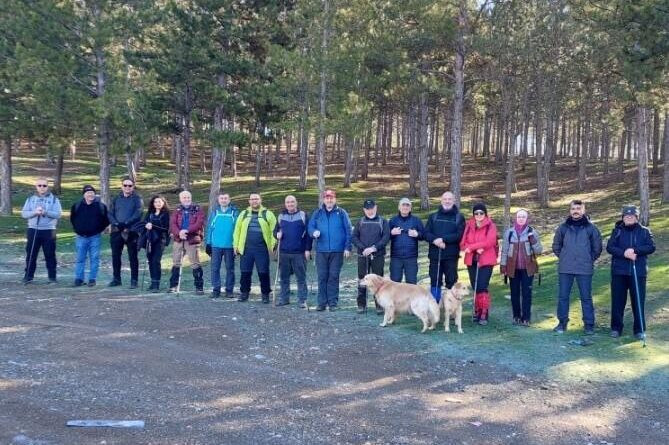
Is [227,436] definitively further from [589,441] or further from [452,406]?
[589,441]

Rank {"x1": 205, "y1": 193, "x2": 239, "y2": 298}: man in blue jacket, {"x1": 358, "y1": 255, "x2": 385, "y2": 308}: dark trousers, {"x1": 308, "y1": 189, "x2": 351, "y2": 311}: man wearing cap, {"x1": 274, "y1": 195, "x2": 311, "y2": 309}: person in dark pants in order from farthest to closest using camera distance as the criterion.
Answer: {"x1": 205, "y1": 193, "x2": 239, "y2": 298}: man in blue jacket
{"x1": 274, "y1": 195, "x2": 311, "y2": 309}: person in dark pants
{"x1": 308, "y1": 189, "x2": 351, "y2": 311}: man wearing cap
{"x1": 358, "y1": 255, "x2": 385, "y2": 308}: dark trousers

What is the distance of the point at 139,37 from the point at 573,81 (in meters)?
16.2

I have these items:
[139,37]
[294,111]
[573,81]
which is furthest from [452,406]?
[573,81]

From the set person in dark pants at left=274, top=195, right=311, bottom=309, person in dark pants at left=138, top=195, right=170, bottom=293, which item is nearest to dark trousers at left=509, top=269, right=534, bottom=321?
person in dark pants at left=274, top=195, right=311, bottom=309

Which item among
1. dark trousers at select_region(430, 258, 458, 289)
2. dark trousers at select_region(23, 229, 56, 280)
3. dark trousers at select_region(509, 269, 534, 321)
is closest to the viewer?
dark trousers at select_region(509, 269, 534, 321)

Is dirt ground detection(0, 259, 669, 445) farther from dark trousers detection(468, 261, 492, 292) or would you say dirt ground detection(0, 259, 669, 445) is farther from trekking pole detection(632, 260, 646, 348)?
trekking pole detection(632, 260, 646, 348)

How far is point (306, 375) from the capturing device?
7.07m

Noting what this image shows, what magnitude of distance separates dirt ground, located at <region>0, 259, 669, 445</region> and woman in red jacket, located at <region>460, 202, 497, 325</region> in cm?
139

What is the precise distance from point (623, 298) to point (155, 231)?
7866 mm

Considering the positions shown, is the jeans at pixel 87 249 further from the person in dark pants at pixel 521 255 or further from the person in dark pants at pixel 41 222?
the person in dark pants at pixel 521 255

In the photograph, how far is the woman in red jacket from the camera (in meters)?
9.33

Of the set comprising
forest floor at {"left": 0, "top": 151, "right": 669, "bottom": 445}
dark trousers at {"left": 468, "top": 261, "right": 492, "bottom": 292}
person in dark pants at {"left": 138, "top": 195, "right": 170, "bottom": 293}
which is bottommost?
forest floor at {"left": 0, "top": 151, "right": 669, "bottom": 445}

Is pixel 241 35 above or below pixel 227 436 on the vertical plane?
above

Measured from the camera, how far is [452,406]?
20.5 feet
